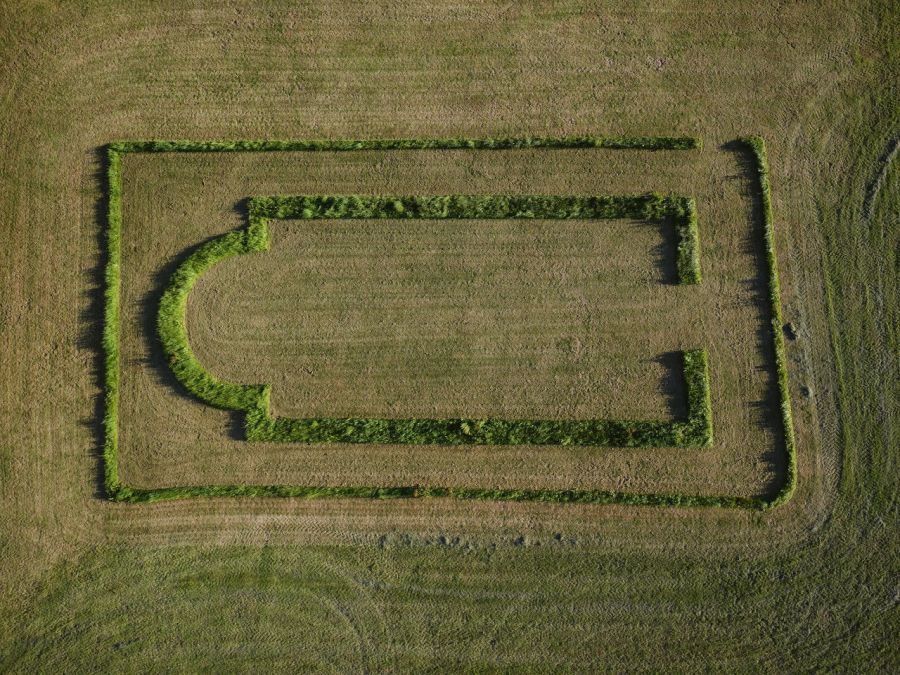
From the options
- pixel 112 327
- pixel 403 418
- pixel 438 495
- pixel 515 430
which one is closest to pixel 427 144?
pixel 403 418

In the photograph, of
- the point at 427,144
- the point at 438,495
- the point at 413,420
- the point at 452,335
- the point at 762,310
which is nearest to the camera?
the point at 438,495

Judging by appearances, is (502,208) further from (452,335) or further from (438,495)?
(438,495)

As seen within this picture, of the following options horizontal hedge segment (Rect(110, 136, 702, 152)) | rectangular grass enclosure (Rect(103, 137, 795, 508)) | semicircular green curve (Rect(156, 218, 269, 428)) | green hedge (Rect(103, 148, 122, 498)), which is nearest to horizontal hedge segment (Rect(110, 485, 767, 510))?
rectangular grass enclosure (Rect(103, 137, 795, 508))

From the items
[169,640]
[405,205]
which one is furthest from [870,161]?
[169,640]

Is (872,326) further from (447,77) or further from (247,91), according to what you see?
(247,91)

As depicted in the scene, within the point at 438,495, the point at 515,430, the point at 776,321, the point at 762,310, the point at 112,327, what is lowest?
the point at 438,495

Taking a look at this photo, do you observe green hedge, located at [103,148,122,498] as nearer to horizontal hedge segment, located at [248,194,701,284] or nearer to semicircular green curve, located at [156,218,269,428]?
semicircular green curve, located at [156,218,269,428]
